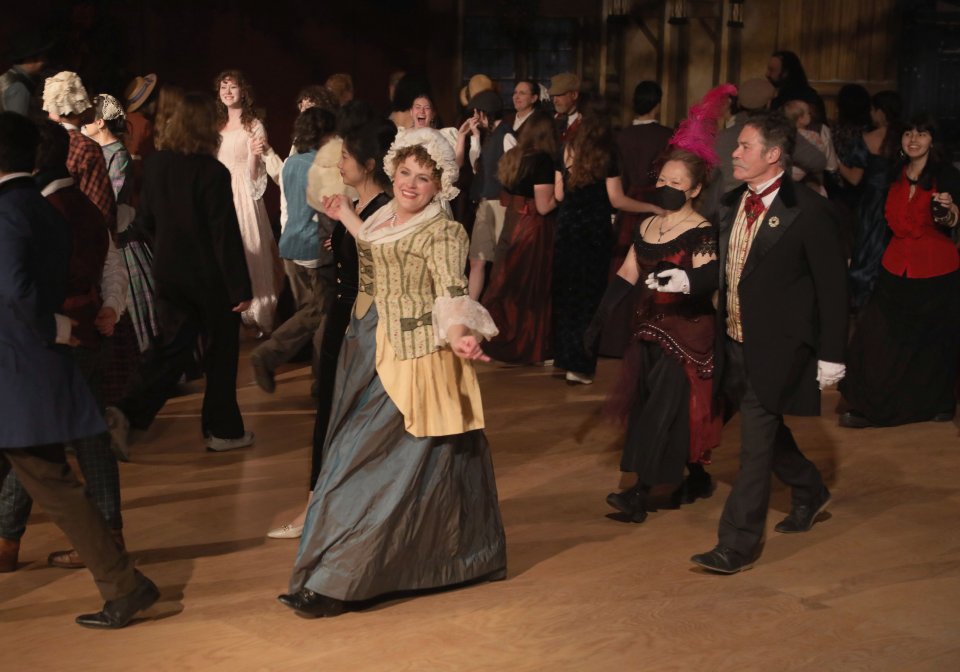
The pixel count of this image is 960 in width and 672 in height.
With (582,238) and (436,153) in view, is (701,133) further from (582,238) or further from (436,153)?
(582,238)

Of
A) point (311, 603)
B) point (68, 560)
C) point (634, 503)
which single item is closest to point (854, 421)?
point (634, 503)

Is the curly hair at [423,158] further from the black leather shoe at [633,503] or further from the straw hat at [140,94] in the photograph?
the straw hat at [140,94]

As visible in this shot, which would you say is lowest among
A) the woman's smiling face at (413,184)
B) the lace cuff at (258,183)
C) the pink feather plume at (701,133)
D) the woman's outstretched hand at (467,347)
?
the woman's outstretched hand at (467,347)

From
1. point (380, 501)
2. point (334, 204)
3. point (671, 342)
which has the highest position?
point (334, 204)

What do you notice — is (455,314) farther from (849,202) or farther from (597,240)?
(849,202)

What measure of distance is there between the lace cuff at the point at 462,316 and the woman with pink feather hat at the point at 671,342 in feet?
3.64

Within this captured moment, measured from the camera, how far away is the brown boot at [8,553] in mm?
4414

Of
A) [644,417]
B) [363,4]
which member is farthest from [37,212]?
[363,4]

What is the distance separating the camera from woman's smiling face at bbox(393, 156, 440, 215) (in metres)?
4.11

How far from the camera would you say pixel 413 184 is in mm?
4102

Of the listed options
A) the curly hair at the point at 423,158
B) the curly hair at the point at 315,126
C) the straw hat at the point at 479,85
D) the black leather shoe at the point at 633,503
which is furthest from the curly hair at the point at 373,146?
the straw hat at the point at 479,85

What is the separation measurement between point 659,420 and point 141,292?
9.34 feet

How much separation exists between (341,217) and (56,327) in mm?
958

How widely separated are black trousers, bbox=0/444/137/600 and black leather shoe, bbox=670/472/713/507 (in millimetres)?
2295
